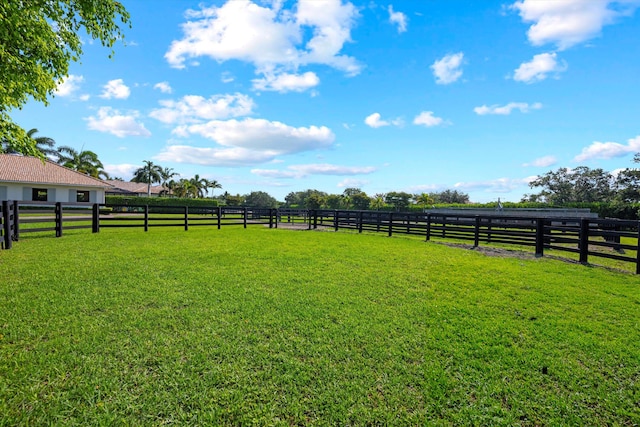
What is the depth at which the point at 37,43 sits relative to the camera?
5.37 m

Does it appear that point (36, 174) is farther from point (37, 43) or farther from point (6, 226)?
point (37, 43)

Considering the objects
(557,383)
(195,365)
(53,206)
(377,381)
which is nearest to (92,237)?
(53,206)

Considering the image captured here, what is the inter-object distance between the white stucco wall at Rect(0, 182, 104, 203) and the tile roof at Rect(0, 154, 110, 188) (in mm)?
652

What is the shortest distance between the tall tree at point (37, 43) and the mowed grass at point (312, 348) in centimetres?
312

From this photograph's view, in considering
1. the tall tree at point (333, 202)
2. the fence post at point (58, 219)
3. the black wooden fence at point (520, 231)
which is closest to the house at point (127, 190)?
the tall tree at point (333, 202)

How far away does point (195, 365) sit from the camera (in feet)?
8.39

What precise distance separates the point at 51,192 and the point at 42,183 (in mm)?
1286

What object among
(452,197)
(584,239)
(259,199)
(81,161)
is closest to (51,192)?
(81,161)

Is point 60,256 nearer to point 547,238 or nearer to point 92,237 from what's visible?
point 92,237

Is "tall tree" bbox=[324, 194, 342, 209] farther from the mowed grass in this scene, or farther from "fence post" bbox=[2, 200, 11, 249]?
the mowed grass

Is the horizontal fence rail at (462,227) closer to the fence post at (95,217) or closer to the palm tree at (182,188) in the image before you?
the fence post at (95,217)

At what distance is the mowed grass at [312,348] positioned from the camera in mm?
2127

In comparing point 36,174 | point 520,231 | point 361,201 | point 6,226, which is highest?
point 36,174

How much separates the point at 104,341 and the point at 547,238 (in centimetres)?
1011
